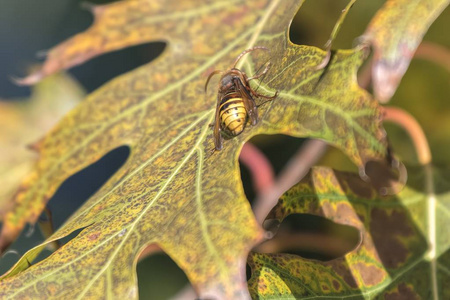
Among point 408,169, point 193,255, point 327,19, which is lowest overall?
point 408,169

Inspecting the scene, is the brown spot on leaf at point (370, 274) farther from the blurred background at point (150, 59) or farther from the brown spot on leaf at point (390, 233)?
the blurred background at point (150, 59)

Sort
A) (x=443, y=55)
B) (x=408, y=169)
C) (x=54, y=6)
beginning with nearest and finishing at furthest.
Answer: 1. (x=408, y=169)
2. (x=443, y=55)
3. (x=54, y=6)

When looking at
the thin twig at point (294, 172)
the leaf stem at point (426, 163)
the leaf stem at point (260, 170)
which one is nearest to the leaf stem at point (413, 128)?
the leaf stem at point (426, 163)

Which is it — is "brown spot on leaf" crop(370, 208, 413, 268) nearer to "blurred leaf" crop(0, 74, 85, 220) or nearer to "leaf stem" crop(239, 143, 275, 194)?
"leaf stem" crop(239, 143, 275, 194)

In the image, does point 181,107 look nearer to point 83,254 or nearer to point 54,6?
point 83,254

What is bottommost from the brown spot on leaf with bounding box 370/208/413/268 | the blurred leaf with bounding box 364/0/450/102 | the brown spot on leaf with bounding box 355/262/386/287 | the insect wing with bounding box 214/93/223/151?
the brown spot on leaf with bounding box 370/208/413/268

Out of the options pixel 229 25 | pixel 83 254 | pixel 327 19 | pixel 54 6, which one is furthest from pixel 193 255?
pixel 54 6

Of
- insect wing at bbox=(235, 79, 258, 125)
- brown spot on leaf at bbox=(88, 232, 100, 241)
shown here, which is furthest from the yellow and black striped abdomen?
brown spot on leaf at bbox=(88, 232, 100, 241)

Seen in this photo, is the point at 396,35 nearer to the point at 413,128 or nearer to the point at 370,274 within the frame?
the point at 370,274
